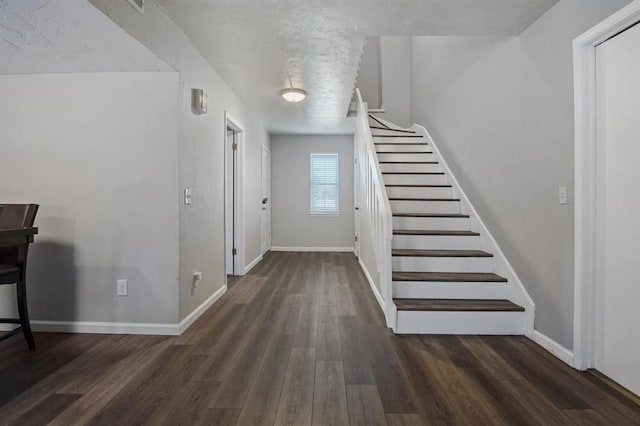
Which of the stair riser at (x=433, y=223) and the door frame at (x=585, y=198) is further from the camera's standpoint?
the stair riser at (x=433, y=223)

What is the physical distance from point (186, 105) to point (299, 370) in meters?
2.11

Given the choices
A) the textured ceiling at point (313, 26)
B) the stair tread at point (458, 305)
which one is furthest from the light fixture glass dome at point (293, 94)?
the stair tread at point (458, 305)

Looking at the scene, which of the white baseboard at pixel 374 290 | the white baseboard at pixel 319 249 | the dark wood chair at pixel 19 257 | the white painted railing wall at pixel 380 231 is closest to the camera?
the dark wood chair at pixel 19 257

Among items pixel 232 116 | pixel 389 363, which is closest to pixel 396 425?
pixel 389 363

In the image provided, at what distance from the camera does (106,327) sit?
99.6 inches

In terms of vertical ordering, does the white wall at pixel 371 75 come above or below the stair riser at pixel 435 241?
above

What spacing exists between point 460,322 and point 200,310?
2.15 meters

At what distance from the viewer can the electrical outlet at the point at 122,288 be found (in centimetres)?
251

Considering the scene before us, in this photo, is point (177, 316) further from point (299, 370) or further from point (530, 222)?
point (530, 222)

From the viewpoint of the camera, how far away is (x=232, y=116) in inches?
155

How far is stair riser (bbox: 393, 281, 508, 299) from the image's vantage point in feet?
8.93

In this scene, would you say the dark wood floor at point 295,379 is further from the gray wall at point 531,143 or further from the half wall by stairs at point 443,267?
the gray wall at point 531,143

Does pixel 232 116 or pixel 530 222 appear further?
pixel 232 116

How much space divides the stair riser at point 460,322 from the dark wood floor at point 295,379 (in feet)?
0.26
